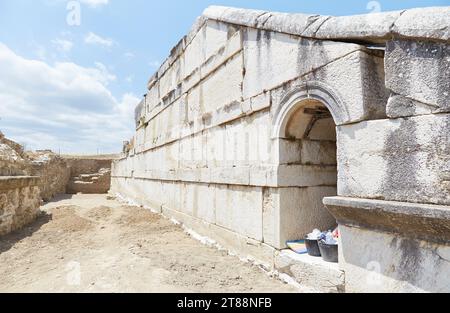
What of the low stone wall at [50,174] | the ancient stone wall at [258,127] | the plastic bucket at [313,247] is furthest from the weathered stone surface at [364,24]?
the low stone wall at [50,174]

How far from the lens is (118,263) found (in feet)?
14.2

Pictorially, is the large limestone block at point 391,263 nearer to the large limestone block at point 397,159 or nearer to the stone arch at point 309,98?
the large limestone block at point 397,159

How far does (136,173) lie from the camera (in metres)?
11.2

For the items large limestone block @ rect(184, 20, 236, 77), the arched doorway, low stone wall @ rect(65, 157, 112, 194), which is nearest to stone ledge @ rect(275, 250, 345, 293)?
the arched doorway

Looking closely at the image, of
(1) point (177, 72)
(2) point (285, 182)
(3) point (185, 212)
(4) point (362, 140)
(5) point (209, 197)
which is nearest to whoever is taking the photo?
(4) point (362, 140)

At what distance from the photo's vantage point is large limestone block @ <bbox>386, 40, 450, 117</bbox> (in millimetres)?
2320

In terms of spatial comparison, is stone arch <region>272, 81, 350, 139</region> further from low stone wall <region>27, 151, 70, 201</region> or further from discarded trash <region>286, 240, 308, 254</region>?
low stone wall <region>27, 151, 70, 201</region>

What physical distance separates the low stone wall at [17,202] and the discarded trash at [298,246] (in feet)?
17.1

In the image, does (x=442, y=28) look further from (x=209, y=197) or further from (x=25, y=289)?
(x=25, y=289)

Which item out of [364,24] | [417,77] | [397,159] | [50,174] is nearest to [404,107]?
[417,77]

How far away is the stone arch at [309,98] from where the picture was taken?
306 cm

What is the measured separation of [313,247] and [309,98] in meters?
1.74

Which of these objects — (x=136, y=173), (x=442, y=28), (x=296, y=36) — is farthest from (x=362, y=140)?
(x=136, y=173)
